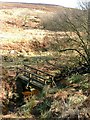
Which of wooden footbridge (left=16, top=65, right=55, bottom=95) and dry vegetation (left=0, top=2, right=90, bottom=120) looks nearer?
dry vegetation (left=0, top=2, right=90, bottom=120)

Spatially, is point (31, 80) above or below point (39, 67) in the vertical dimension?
above

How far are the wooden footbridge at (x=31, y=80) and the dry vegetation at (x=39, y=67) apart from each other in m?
0.57

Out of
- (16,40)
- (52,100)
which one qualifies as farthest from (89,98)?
(16,40)

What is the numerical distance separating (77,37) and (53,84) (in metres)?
4.35

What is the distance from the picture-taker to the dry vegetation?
14820 mm

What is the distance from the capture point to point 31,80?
21984 millimetres

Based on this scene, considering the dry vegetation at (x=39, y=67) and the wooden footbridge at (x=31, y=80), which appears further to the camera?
the wooden footbridge at (x=31, y=80)

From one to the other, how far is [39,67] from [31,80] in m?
6.31

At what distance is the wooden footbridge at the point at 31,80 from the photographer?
65.1 feet

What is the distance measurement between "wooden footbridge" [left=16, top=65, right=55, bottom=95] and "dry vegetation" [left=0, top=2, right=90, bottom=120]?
1.88 ft

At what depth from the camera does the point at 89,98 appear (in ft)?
48.5

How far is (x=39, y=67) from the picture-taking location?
92.6 ft

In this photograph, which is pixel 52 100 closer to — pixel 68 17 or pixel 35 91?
pixel 35 91

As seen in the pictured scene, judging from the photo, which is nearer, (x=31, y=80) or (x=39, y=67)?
(x=31, y=80)
